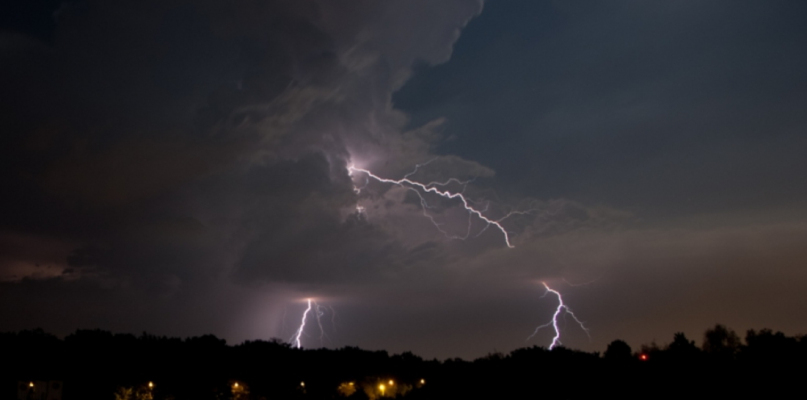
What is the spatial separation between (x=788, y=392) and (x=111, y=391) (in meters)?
41.9

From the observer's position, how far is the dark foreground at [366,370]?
70.8 feet

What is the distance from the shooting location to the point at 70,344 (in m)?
49.7

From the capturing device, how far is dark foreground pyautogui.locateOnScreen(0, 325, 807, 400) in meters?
21.6

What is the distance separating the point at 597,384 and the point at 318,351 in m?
40.8

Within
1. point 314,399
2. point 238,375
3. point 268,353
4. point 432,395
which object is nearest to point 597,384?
point 432,395

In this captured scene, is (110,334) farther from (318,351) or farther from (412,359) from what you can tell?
(412,359)

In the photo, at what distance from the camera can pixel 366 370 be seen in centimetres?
5631

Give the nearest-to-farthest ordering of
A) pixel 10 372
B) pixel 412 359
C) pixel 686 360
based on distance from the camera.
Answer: pixel 686 360 → pixel 10 372 → pixel 412 359

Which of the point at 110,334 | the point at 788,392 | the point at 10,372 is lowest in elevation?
the point at 788,392

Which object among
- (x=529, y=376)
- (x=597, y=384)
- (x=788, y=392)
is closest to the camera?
(x=788, y=392)

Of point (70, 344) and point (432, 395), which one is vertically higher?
point (70, 344)

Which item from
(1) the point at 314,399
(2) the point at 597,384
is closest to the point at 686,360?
(2) the point at 597,384

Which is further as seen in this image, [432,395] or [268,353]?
[268,353]

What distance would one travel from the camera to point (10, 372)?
38.6 m
